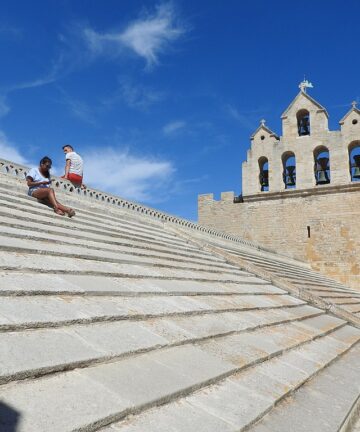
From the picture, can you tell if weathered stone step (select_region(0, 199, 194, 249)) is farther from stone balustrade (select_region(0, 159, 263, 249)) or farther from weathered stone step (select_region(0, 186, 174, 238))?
stone balustrade (select_region(0, 159, 263, 249))

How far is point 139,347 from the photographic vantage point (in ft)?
7.73

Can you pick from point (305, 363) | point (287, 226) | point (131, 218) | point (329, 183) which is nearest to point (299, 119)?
point (329, 183)

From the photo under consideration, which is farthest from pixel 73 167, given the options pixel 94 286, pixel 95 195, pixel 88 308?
pixel 88 308

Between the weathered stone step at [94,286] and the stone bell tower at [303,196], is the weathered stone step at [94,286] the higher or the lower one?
the lower one

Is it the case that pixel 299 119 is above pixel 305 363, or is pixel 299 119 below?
above

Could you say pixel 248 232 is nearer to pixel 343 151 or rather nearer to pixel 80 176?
pixel 343 151

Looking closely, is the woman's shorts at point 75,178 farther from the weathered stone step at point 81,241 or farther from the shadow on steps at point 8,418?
the shadow on steps at point 8,418

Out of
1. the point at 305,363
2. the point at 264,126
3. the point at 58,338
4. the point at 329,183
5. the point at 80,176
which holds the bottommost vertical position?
the point at 305,363

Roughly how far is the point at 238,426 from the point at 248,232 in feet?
61.3

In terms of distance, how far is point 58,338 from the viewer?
6.82 feet

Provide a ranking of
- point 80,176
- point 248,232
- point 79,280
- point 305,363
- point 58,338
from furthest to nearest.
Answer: point 248,232, point 80,176, point 305,363, point 79,280, point 58,338

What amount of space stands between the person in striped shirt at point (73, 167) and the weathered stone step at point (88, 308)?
4.11 metres

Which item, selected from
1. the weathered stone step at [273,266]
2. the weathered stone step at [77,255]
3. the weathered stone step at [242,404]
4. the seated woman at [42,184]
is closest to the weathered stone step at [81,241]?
the weathered stone step at [77,255]

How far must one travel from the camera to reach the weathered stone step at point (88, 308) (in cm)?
214
